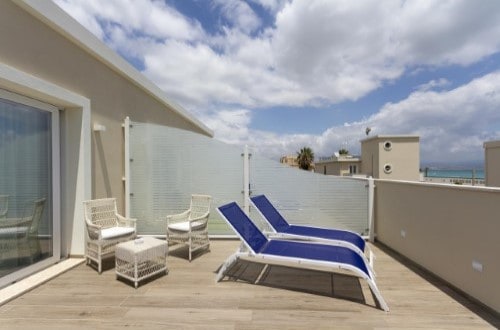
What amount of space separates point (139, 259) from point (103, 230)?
1357 mm

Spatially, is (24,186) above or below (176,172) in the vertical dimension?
below

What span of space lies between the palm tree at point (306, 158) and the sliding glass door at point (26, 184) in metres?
35.7

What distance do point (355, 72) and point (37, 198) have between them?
1132 centimetres

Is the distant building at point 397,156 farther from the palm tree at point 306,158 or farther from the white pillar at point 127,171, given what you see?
the palm tree at point 306,158

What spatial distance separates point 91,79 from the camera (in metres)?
4.84

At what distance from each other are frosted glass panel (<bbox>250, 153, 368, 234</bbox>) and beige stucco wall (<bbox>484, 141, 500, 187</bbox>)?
320 cm

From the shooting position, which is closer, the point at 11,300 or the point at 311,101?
the point at 11,300

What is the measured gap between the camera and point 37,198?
3994 mm

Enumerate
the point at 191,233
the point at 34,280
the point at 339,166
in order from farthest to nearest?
the point at 339,166
the point at 191,233
the point at 34,280

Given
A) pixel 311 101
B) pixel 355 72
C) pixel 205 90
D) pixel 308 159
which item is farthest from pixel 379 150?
pixel 308 159

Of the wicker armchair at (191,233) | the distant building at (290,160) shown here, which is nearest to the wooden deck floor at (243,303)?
the wicker armchair at (191,233)

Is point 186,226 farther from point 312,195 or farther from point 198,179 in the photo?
point 312,195

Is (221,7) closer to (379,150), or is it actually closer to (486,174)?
(486,174)

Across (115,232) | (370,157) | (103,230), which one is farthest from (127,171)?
(370,157)
